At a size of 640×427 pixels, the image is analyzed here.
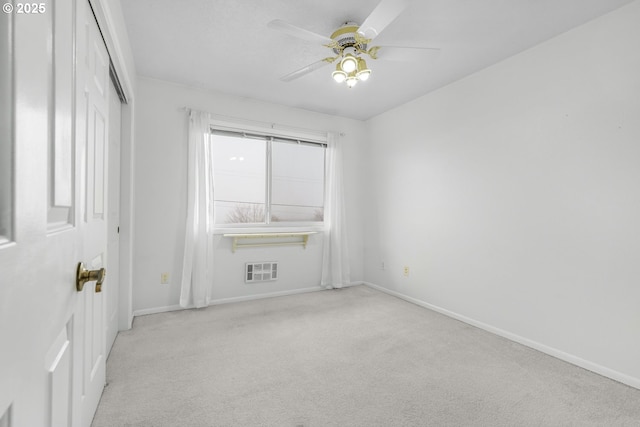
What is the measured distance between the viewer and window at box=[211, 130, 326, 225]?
3445 millimetres

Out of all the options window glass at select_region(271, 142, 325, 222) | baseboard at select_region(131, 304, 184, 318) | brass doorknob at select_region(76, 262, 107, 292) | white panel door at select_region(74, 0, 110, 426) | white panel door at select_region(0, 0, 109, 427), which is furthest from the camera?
window glass at select_region(271, 142, 325, 222)

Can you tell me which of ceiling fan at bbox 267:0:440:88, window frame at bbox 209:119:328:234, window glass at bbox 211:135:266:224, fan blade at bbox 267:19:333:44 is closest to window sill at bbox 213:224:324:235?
window frame at bbox 209:119:328:234

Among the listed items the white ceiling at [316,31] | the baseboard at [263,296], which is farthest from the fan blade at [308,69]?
the baseboard at [263,296]

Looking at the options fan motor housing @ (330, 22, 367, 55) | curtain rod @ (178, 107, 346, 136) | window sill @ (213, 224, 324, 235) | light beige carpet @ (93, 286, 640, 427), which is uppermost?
fan motor housing @ (330, 22, 367, 55)

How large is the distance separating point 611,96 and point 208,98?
353 cm

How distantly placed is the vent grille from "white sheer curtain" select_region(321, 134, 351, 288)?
695 mm

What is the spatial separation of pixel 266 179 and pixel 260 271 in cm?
117

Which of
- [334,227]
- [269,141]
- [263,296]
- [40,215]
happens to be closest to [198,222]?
[263,296]

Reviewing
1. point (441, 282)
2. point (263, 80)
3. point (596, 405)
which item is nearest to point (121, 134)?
point (263, 80)

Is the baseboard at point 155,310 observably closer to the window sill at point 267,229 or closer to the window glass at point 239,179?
the window sill at point 267,229

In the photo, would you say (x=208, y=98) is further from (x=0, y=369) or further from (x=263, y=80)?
(x=0, y=369)

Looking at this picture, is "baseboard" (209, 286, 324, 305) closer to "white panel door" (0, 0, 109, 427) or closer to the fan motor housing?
"white panel door" (0, 0, 109, 427)

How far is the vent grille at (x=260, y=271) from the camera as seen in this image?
3.45 metres

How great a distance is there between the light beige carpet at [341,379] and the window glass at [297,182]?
5.05ft
